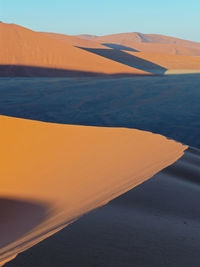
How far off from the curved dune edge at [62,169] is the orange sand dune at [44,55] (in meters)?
9.29

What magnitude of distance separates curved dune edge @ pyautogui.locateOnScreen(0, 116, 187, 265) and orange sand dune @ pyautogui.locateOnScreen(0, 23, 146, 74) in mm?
9287

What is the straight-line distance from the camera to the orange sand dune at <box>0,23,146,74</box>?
13.8 metres

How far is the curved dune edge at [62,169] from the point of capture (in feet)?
A: 6.63

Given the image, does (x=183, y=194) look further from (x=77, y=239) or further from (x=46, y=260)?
(x=46, y=260)

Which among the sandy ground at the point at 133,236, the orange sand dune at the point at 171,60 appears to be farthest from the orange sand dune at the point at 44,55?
the sandy ground at the point at 133,236

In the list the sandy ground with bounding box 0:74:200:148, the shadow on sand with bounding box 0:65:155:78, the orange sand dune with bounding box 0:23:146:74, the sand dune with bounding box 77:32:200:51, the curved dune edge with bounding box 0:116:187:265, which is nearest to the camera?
the curved dune edge with bounding box 0:116:187:265

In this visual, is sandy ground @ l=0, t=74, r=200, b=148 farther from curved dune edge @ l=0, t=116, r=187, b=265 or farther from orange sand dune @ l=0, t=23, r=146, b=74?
orange sand dune @ l=0, t=23, r=146, b=74

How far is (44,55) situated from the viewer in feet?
48.8

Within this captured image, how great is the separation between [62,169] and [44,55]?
12403 mm

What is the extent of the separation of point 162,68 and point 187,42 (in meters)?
56.5

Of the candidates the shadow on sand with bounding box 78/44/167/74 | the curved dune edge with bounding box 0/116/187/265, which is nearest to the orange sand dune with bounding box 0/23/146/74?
the shadow on sand with bounding box 78/44/167/74

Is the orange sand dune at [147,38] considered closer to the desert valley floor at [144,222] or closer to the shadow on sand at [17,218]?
the desert valley floor at [144,222]

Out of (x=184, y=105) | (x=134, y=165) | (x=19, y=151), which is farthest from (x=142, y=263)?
(x=184, y=105)

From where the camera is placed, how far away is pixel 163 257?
5.03 feet
